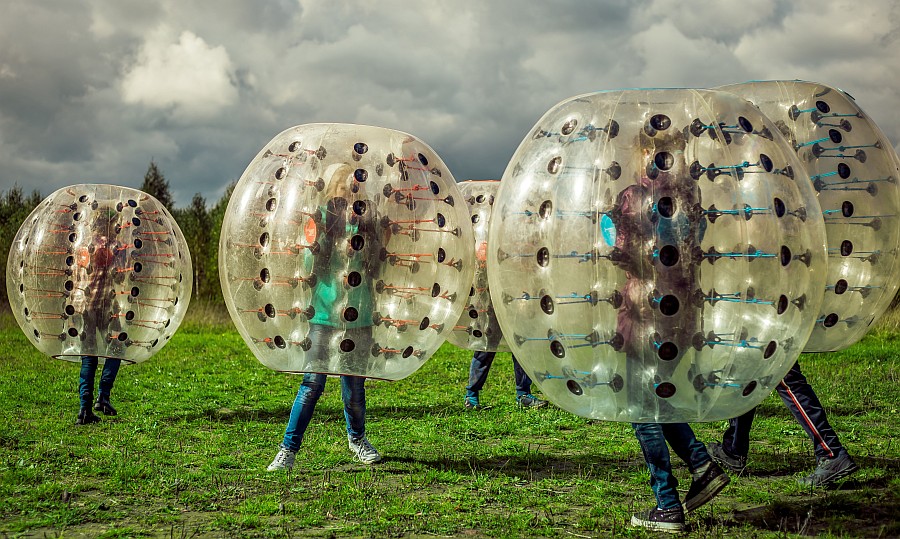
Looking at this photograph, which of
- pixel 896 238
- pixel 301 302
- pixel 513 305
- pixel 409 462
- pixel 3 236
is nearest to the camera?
pixel 513 305

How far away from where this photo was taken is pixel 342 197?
5723 millimetres

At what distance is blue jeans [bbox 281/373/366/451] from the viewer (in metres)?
6.40

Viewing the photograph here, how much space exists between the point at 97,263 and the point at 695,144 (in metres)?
6.62

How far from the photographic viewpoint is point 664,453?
16.0ft

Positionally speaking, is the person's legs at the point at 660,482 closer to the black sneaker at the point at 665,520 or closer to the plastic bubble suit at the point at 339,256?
the black sneaker at the point at 665,520

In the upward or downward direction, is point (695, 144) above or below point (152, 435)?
above

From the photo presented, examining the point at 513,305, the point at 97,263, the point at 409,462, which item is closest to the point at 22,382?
the point at 97,263

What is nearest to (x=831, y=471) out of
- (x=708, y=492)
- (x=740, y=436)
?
(x=740, y=436)

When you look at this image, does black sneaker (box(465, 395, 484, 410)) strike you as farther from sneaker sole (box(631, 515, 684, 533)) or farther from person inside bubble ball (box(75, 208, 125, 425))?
sneaker sole (box(631, 515, 684, 533))

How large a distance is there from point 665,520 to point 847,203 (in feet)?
9.04

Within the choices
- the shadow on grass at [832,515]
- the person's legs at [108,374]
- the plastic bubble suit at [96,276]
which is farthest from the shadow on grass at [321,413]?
the shadow on grass at [832,515]

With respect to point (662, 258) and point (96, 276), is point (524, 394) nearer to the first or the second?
point (96, 276)

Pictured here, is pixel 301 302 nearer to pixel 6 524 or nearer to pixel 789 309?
pixel 6 524

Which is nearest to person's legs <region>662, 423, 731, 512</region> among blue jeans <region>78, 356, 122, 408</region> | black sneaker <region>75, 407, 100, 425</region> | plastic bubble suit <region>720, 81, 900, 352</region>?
plastic bubble suit <region>720, 81, 900, 352</region>
